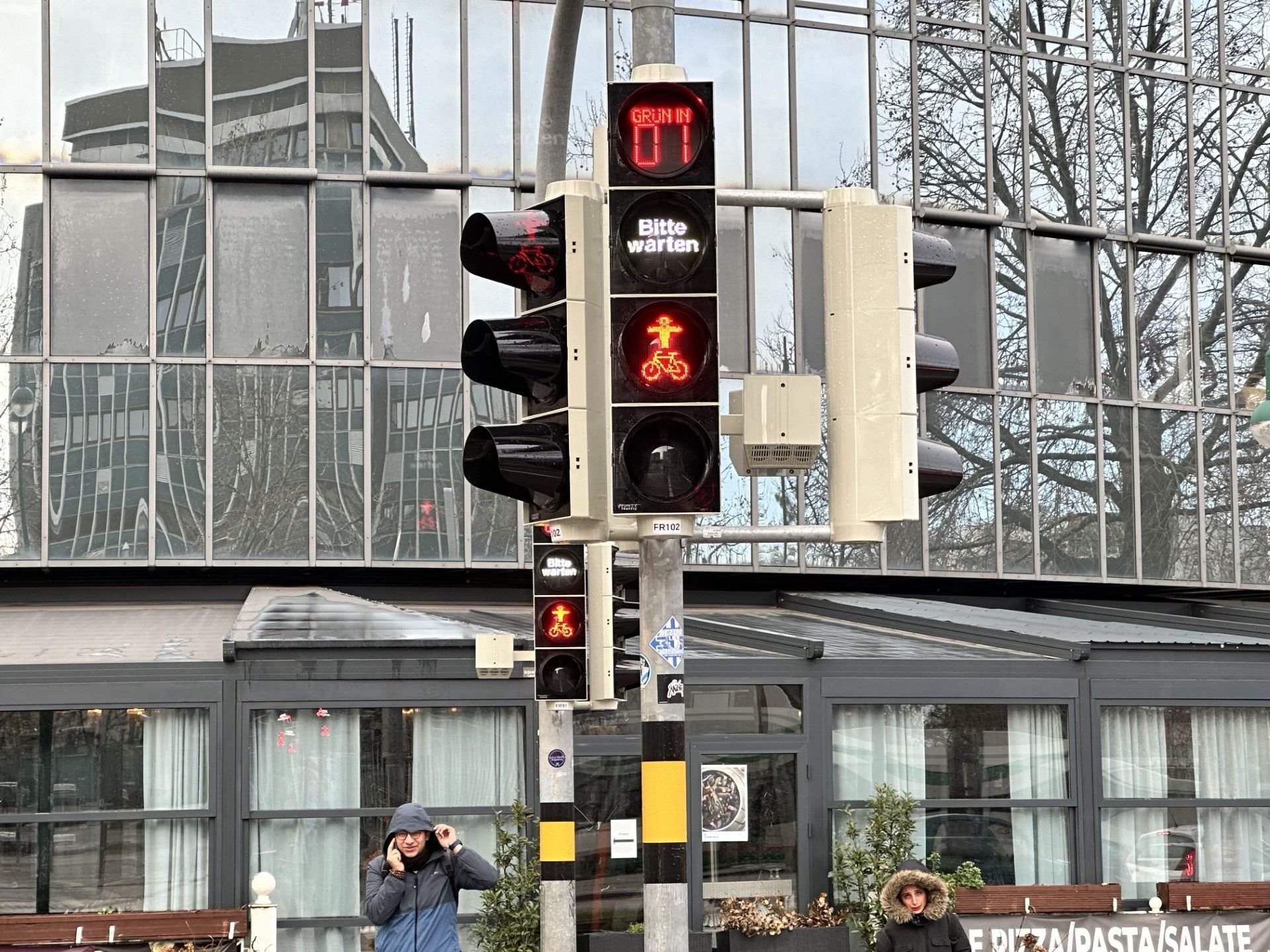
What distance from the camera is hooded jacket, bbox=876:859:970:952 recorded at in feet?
36.1

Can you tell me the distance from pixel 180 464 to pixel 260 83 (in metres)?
4.67

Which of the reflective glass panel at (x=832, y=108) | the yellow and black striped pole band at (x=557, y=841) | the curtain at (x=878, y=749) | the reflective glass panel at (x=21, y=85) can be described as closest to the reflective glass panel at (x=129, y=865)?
the yellow and black striped pole band at (x=557, y=841)

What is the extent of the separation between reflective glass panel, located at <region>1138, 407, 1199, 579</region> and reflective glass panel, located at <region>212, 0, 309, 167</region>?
11.9 m

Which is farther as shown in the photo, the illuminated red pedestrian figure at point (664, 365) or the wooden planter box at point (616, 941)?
the wooden planter box at point (616, 941)

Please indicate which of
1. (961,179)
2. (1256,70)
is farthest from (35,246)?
(1256,70)

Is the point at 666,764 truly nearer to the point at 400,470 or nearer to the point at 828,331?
the point at 828,331

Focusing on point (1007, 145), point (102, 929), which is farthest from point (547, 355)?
point (1007, 145)

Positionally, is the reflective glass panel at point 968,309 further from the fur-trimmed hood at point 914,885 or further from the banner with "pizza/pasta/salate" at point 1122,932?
the fur-trimmed hood at point 914,885

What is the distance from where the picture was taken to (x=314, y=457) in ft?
71.9

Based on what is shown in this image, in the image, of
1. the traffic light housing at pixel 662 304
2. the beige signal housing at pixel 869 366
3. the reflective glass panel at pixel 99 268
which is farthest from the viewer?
the reflective glass panel at pixel 99 268

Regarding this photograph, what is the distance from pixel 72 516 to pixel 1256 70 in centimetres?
1762

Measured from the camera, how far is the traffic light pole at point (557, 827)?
13.2 metres

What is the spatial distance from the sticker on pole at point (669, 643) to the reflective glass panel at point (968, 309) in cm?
1718

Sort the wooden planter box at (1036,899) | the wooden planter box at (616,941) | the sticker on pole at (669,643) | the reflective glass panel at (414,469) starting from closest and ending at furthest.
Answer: the sticker on pole at (669,643) → the wooden planter box at (616,941) → the wooden planter box at (1036,899) → the reflective glass panel at (414,469)
